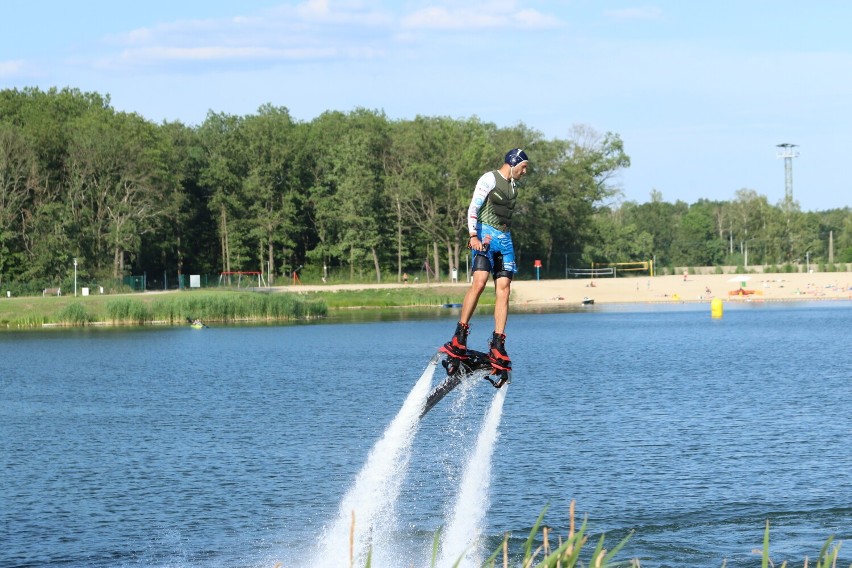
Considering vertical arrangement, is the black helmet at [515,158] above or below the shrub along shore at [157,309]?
above

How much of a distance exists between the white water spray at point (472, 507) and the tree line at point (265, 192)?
Result: 81.9 meters

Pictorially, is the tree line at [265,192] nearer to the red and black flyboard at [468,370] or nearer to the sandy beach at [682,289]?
the sandy beach at [682,289]

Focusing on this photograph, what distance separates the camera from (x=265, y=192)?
126 m

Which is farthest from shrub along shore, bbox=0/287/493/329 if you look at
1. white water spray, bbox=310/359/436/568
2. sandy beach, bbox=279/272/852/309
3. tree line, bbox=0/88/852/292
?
white water spray, bbox=310/359/436/568

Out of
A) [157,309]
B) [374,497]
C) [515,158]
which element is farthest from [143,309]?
[515,158]

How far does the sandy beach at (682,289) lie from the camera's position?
5123 inches

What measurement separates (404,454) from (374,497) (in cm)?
450

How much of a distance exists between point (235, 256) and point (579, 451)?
94.5 metres

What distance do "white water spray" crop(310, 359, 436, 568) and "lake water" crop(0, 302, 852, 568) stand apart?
0.36 ft

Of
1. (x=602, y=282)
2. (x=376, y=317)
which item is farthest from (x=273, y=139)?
(x=602, y=282)

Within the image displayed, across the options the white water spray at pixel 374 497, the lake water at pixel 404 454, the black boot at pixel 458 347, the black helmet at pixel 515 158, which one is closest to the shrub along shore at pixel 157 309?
the lake water at pixel 404 454

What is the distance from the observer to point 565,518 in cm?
3009

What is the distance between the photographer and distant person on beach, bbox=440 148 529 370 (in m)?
17.1

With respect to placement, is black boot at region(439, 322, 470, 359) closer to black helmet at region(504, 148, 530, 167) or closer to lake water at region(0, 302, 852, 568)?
lake water at region(0, 302, 852, 568)
